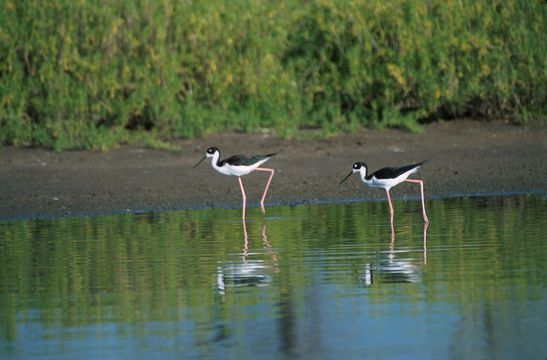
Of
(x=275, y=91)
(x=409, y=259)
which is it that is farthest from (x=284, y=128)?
(x=409, y=259)

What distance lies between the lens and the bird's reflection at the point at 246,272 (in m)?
7.40

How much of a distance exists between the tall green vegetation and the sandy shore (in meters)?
0.57

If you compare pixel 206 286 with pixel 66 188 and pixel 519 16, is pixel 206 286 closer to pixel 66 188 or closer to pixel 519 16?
pixel 66 188

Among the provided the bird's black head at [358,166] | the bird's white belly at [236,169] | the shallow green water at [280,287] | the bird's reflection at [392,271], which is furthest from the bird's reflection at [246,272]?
the bird's white belly at [236,169]

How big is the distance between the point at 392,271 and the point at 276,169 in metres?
6.82

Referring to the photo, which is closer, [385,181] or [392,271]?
[392,271]

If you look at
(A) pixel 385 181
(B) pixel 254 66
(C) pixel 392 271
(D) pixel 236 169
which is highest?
(B) pixel 254 66

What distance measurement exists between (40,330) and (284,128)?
1068 cm

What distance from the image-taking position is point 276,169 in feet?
47.4

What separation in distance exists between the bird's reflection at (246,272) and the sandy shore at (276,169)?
412 centimetres

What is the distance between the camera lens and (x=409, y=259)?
8.24 m

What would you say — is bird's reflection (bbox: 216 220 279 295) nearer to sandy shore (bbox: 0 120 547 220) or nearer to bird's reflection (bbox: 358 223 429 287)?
bird's reflection (bbox: 358 223 429 287)

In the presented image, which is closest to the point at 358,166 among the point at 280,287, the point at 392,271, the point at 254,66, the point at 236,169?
the point at 236,169

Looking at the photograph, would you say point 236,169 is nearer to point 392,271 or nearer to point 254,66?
point 254,66
